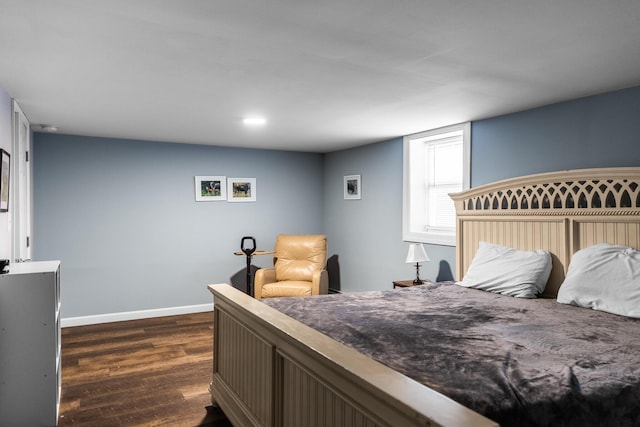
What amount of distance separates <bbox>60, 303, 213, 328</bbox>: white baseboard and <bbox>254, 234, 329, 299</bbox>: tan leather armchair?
0.95 metres

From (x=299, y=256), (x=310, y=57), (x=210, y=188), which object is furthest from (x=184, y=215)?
(x=310, y=57)

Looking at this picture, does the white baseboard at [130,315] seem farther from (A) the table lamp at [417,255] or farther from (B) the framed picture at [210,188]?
(A) the table lamp at [417,255]

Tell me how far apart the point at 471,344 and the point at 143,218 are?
4.73m

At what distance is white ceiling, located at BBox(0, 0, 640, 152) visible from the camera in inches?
80.7

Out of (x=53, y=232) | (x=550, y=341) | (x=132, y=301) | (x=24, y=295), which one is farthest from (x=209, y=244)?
(x=550, y=341)

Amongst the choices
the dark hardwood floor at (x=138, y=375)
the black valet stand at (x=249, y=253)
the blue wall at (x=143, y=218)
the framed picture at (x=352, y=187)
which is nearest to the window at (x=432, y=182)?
the framed picture at (x=352, y=187)

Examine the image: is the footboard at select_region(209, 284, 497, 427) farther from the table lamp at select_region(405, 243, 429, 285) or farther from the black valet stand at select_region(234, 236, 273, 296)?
the black valet stand at select_region(234, 236, 273, 296)

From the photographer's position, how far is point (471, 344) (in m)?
2.18

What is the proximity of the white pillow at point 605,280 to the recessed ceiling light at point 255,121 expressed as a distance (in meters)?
2.96

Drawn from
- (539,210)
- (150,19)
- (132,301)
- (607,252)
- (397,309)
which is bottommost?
(132,301)

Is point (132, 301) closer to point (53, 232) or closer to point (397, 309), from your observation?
point (53, 232)

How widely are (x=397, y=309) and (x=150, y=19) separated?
2.17 metres

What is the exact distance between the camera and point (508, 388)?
5.39ft

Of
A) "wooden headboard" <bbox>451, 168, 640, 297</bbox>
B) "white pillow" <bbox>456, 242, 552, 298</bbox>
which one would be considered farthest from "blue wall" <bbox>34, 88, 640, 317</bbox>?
"white pillow" <bbox>456, 242, 552, 298</bbox>
